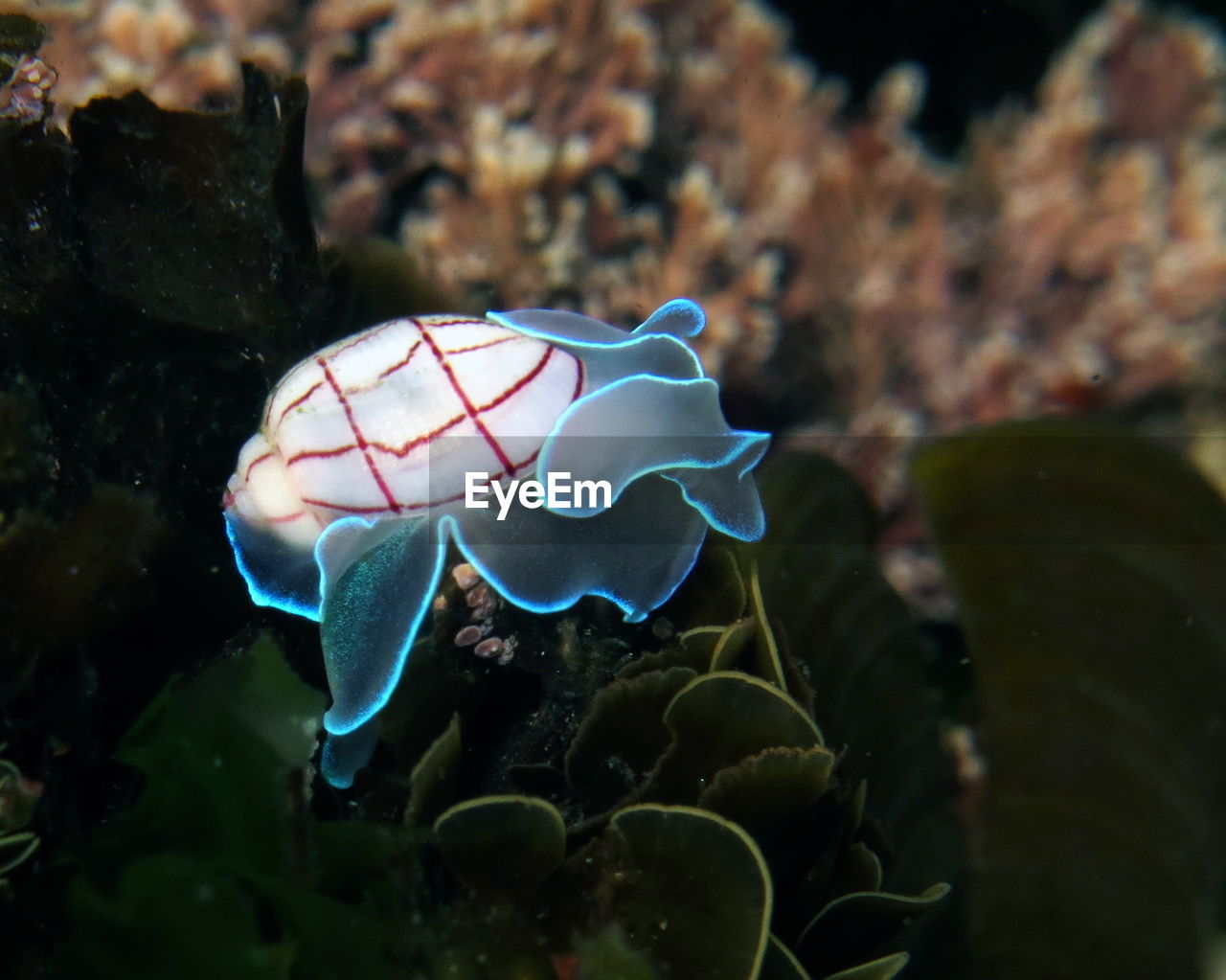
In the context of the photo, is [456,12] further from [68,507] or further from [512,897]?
→ [512,897]

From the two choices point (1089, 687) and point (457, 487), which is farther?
point (457, 487)

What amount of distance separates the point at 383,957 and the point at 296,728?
1.53 ft

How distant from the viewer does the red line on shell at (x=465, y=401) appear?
207 centimetres

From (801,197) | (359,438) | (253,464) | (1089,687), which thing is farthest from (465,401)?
(801,197)

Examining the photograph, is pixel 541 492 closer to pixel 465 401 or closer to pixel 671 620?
pixel 465 401

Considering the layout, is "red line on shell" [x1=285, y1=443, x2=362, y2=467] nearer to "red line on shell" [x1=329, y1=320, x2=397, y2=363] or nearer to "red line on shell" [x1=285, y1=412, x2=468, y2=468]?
"red line on shell" [x1=285, y1=412, x2=468, y2=468]

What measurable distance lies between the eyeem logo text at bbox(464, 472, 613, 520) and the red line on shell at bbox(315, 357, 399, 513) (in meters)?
0.19

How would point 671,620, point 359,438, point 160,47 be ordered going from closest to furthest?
point 359,438
point 671,620
point 160,47

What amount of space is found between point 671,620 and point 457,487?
715mm

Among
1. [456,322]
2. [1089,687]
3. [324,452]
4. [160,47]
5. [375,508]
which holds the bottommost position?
[1089,687]

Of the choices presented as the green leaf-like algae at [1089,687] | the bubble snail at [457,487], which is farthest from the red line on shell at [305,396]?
the green leaf-like algae at [1089,687]

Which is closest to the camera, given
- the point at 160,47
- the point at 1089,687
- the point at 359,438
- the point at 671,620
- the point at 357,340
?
the point at 1089,687

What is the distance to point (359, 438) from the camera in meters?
2.04

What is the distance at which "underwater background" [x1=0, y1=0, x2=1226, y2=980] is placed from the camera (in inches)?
65.3
